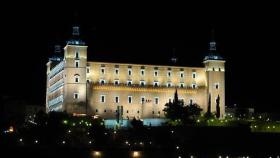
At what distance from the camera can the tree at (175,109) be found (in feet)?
318

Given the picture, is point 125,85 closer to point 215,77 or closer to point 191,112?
point 191,112

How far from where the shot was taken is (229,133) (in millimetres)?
85938

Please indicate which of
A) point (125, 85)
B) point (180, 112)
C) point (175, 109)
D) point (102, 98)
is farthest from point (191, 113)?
point (102, 98)

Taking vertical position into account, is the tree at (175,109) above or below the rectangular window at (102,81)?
below

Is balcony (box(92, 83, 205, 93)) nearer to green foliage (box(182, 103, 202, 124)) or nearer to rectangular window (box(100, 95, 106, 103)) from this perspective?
rectangular window (box(100, 95, 106, 103))

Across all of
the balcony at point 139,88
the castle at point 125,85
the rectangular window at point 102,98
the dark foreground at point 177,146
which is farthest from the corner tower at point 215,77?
the dark foreground at point 177,146

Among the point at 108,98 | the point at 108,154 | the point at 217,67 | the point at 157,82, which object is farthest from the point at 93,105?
the point at 108,154

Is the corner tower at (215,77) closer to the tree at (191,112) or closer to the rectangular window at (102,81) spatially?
the tree at (191,112)

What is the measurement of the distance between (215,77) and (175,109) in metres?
12.9

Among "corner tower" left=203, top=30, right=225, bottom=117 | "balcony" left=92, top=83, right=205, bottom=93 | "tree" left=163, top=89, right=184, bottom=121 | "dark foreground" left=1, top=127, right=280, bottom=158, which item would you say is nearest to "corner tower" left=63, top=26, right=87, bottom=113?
"balcony" left=92, top=83, right=205, bottom=93

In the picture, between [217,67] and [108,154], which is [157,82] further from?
[108,154]

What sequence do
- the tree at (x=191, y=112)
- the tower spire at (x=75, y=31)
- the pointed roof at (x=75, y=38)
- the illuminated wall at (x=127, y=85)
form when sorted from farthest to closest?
1. the tower spire at (x=75, y=31)
2. the pointed roof at (x=75, y=38)
3. the illuminated wall at (x=127, y=85)
4. the tree at (x=191, y=112)

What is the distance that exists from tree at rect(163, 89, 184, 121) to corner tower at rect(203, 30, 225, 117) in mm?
7619

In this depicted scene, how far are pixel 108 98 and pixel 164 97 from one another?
340 inches
